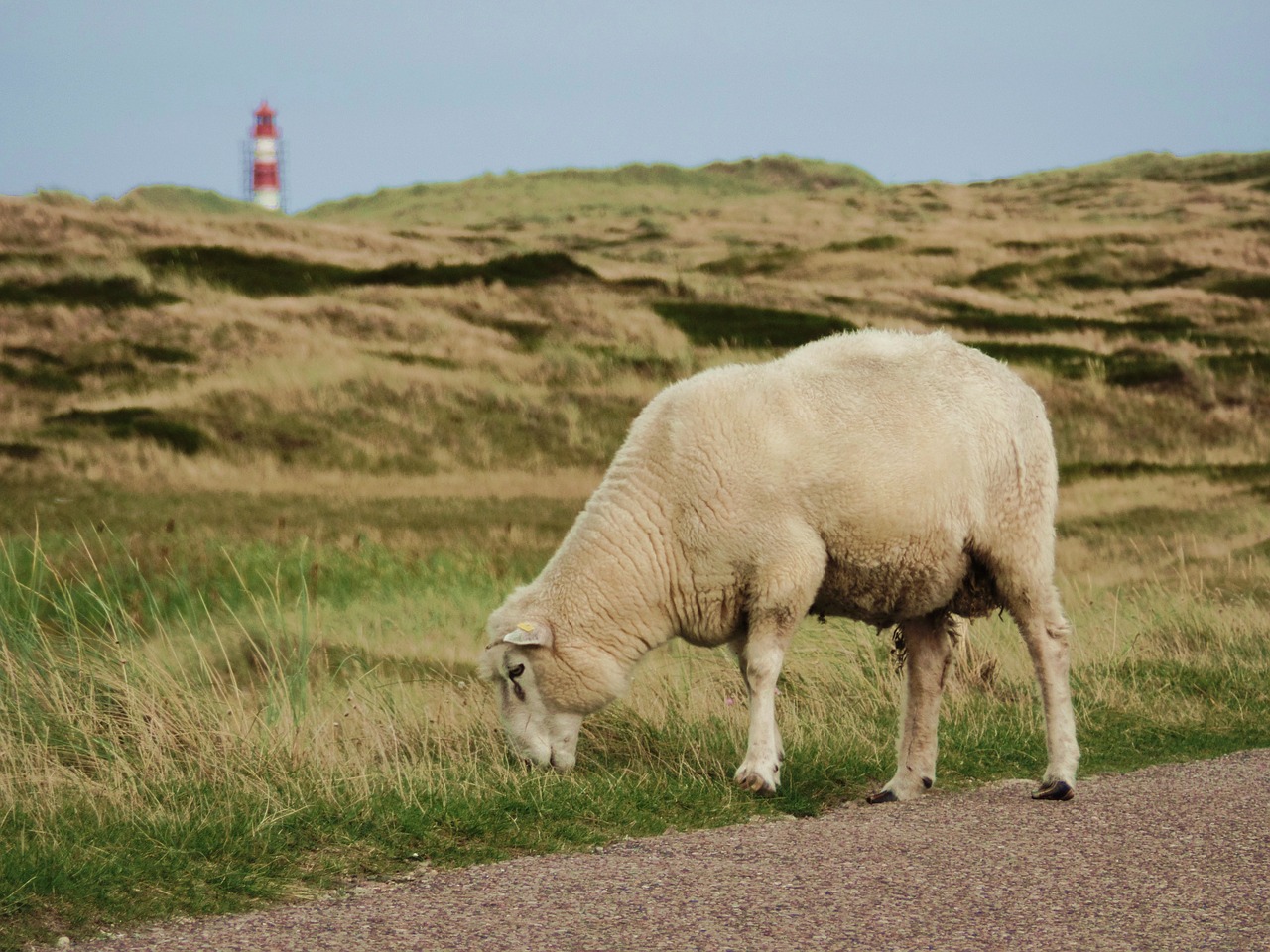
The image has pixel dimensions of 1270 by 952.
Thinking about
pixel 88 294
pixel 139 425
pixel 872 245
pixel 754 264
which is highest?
pixel 872 245

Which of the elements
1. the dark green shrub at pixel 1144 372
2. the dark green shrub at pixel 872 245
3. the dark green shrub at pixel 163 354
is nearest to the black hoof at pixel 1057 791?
the dark green shrub at pixel 163 354

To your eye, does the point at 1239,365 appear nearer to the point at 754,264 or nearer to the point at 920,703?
the point at 920,703

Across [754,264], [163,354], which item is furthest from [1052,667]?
[754,264]

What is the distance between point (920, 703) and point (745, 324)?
28.5m

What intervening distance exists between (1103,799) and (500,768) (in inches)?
119

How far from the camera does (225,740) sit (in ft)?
24.8

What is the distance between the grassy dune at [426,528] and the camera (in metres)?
6.97

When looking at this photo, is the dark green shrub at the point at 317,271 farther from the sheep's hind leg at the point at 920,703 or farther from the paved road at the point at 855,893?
the paved road at the point at 855,893

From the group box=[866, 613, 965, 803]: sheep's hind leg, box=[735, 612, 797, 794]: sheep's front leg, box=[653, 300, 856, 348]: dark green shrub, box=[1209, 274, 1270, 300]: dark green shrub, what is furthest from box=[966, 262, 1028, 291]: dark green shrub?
box=[735, 612, 797, 794]: sheep's front leg

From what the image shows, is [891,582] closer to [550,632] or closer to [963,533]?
[963,533]

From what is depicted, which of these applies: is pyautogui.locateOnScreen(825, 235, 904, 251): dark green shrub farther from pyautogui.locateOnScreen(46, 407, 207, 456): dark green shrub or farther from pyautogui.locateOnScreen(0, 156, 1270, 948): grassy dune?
pyautogui.locateOnScreen(46, 407, 207, 456): dark green shrub

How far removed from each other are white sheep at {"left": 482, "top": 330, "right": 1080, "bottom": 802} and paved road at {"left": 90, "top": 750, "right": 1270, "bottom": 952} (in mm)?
873

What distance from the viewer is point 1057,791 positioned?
748 centimetres

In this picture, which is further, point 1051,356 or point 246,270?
point 246,270
